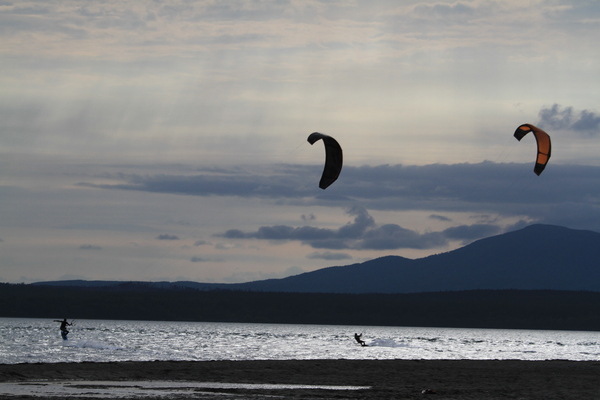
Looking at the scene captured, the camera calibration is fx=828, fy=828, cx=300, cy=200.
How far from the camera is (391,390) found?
26.3 meters

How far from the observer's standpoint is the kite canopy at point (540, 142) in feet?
113

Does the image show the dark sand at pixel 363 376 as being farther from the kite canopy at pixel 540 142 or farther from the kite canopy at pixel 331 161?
the kite canopy at pixel 540 142

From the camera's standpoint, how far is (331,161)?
32.9 m

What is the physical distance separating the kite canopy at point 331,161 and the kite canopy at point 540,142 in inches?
304

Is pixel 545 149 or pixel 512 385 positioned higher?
pixel 545 149

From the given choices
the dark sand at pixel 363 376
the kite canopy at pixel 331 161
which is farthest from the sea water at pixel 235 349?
the kite canopy at pixel 331 161

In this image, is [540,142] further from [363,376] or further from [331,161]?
[363,376]

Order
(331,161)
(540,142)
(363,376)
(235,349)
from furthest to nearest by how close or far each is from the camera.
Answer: (235,349), (540,142), (331,161), (363,376)

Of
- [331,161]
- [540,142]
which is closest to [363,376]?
[331,161]

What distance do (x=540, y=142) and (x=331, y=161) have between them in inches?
365

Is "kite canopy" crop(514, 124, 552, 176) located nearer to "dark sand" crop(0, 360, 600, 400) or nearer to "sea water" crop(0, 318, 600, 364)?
"dark sand" crop(0, 360, 600, 400)

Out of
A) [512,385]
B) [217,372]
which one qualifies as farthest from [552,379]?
[217,372]

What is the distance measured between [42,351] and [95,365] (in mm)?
23442

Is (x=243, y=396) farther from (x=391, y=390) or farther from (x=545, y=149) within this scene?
(x=545, y=149)
